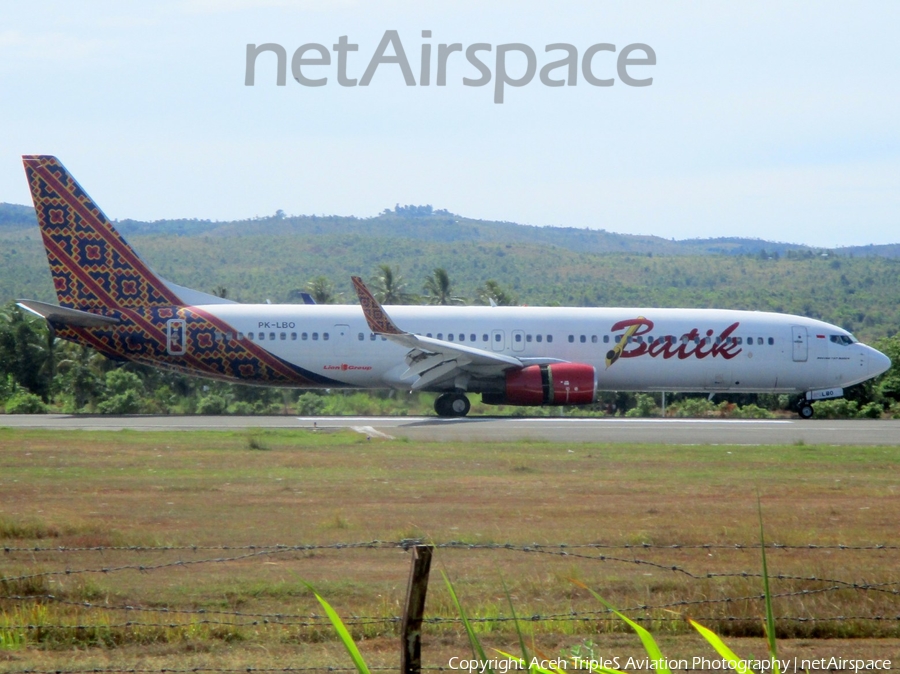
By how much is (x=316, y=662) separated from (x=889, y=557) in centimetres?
636

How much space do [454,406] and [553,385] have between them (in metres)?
3.26

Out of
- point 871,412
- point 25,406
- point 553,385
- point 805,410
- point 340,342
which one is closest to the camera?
point 553,385

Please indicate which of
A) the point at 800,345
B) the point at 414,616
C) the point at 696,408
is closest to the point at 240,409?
the point at 696,408

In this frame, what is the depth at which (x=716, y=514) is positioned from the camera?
13.3m

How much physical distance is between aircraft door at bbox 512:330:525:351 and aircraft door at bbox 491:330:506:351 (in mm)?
309

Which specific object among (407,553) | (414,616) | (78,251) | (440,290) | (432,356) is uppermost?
(440,290)

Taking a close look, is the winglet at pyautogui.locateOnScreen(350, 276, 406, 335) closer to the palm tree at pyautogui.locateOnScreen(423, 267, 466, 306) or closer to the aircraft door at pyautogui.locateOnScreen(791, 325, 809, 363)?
the aircraft door at pyautogui.locateOnScreen(791, 325, 809, 363)

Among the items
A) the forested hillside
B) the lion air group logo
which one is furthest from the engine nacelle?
the forested hillside

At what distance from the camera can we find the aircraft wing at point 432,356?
2789 centimetres

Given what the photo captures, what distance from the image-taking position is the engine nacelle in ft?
95.2

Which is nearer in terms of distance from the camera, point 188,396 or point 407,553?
point 407,553

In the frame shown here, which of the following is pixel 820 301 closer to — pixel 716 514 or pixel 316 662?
pixel 716 514

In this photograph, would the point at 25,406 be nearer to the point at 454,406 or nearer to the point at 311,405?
the point at 311,405

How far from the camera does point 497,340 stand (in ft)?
102
